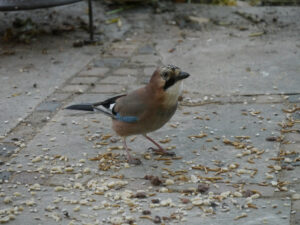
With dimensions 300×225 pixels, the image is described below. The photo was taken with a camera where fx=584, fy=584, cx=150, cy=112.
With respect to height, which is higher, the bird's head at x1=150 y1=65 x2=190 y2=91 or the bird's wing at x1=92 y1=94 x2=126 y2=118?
the bird's head at x1=150 y1=65 x2=190 y2=91

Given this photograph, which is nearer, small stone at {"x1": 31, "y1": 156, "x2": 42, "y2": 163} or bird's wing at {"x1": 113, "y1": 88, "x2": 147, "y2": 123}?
bird's wing at {"x1": 113, "y1": 88, "x2": 147, "y2": 123}

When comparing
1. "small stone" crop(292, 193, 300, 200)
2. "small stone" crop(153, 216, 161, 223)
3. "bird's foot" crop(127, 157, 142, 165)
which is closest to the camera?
"small stone" crop(153, 216, 161, 223)

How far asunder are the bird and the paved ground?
11.3 inches

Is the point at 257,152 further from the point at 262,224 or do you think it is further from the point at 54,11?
the point at 54,11

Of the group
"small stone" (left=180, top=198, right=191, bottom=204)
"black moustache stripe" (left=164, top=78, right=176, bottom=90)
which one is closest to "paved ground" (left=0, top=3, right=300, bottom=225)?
"small stone" (left=180, top=198, right=191, bottom=204)

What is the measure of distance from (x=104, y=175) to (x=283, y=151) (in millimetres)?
1359

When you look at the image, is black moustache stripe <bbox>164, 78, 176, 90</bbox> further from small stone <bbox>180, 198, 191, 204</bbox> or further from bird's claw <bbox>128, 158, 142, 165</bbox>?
small stone <bbox>180, 198, 191, 204</bbox>

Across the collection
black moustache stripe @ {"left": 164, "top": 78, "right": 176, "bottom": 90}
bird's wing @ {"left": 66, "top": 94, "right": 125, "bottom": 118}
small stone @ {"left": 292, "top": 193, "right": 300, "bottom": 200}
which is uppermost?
black moustache stripe @ {"left": 164, "top": 78, "right": 176, "bottom": 90}

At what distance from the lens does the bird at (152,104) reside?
4164 millimetres

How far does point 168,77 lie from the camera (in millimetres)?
4152

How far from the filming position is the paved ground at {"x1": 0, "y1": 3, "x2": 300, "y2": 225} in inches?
146

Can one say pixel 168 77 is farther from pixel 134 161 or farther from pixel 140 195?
pixel 140 195

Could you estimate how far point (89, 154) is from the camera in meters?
4.53

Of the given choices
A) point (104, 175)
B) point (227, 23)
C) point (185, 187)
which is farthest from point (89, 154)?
point (227, 23)
